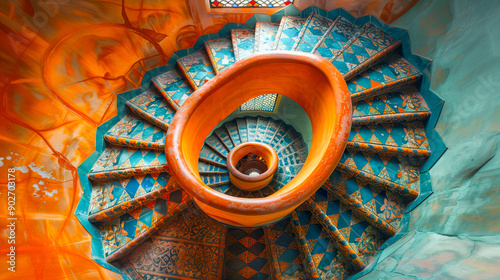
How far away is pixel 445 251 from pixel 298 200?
102 centimetres

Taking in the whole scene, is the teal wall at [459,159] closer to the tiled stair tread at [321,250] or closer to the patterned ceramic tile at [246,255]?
the tiled stair tread at [321,250]

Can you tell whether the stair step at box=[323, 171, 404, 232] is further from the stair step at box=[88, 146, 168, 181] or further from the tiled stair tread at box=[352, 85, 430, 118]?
the stair step at box=[88, 146, 168, 181]

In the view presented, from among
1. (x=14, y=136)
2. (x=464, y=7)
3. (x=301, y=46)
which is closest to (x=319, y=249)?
(x=301, y=46)

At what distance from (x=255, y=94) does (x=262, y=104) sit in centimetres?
181

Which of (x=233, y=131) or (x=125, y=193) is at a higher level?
(x=233, y=131)

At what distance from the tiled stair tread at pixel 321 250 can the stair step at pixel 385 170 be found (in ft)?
2.58

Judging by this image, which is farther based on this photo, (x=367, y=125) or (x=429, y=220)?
(x=367, y=125)

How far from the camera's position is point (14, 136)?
200cm

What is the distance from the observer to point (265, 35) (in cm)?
345

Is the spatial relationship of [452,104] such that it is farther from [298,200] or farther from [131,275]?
[131,275]

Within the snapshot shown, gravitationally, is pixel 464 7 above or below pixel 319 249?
above

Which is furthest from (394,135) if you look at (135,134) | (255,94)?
(135,134)

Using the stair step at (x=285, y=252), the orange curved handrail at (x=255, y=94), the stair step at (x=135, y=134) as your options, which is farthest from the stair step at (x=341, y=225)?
the stair step at (x=135, y=134)

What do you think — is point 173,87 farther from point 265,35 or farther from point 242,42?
point 265,35
